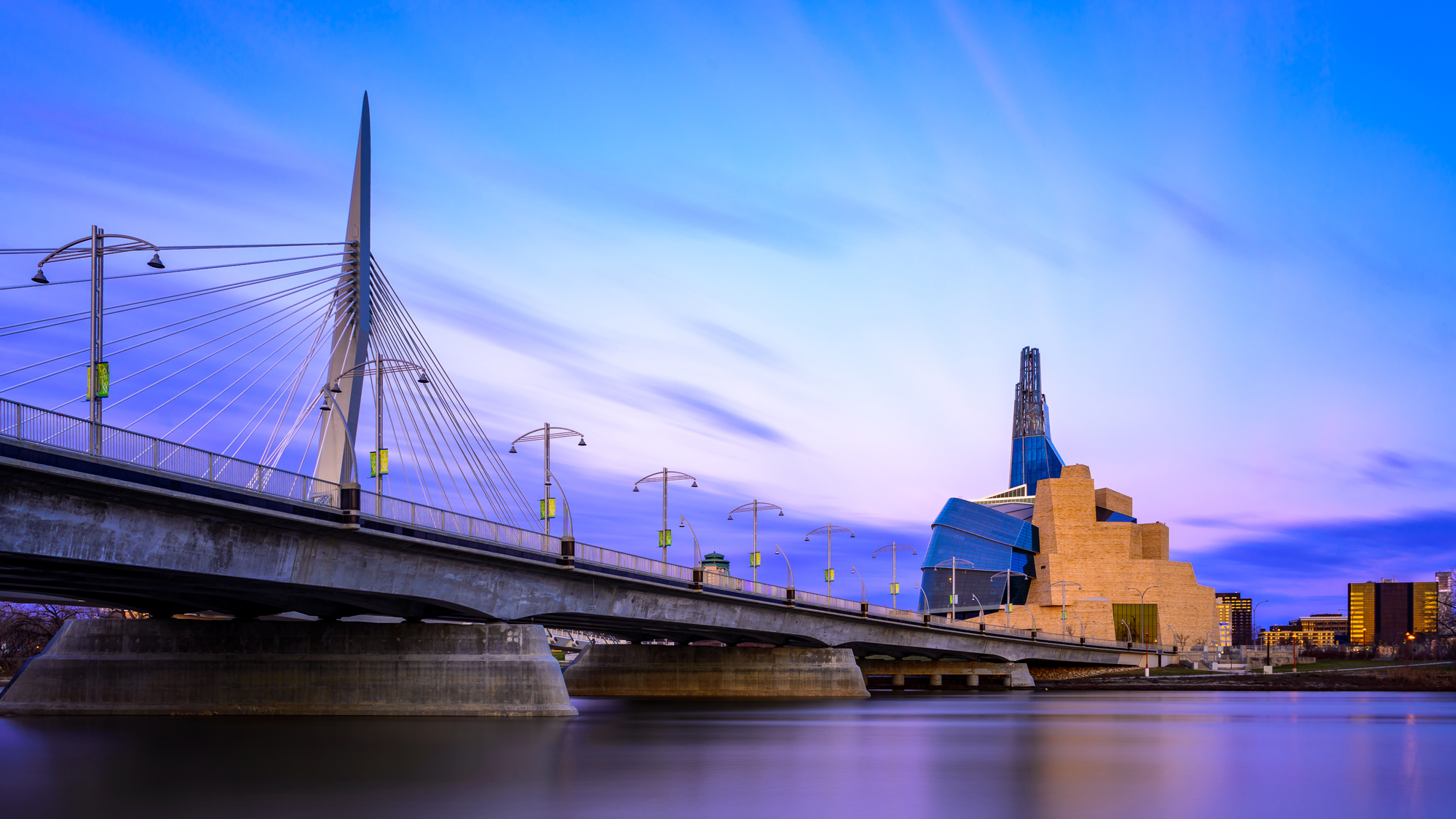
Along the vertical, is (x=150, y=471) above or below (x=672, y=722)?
above

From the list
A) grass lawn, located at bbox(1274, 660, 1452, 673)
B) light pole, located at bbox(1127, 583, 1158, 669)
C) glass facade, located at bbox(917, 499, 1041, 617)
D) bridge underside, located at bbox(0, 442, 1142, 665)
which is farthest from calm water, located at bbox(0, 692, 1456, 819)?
glass facade, located at bbox(917, 499, 1041, 617)

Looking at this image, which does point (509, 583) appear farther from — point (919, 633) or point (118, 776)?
point (919, 633)

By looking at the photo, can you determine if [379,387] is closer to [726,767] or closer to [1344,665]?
[726,767]

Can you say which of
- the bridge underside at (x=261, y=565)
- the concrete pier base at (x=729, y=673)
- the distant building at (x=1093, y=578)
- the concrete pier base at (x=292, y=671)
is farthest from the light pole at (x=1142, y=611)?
the concrete pier base at (x=292, y=671)

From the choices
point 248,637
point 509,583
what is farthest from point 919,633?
point 248,637

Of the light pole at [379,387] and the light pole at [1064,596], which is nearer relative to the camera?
the light pole at [379,387]

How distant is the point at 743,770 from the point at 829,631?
176 feet

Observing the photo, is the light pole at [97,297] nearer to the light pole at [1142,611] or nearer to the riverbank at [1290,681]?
the riverbank at [1290,681]

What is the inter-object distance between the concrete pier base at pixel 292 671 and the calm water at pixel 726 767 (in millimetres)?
1575

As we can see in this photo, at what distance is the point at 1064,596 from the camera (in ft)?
495

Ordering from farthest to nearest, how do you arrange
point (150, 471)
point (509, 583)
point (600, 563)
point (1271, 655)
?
point (1271, 655)
point (600, 563)
point (509, 583)
point (150, 471)

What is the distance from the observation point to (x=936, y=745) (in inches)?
1396

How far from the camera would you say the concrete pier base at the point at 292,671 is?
45781 mm

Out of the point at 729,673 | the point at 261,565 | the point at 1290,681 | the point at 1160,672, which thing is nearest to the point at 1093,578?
the point at 1160,672
